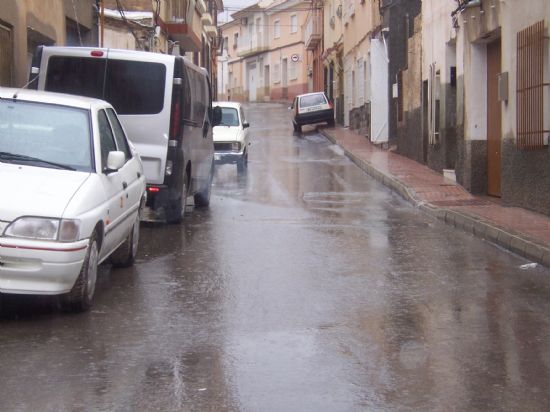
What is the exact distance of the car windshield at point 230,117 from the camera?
24766mm

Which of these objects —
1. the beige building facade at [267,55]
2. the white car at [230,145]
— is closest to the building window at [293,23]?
the beige building facade at [267,55]

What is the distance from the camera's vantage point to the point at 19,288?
22.3 feet

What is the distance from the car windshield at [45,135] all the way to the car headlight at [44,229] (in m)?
1.05

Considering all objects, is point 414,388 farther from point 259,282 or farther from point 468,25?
point 468,25

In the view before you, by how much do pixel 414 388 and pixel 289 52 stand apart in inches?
2393

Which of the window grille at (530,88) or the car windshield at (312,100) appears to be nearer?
the window grille at (530,88)

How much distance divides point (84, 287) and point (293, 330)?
5.70ft

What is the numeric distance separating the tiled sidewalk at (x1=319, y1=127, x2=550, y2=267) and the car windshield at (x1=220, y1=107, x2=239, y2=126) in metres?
3.53

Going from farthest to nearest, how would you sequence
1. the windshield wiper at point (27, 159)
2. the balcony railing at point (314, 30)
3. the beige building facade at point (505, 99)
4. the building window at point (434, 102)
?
the balcony railing at point (314, 30), the building window at point (434, 102), the beige building facade at point (505, 99), the windshield wiper at point (27, 159)

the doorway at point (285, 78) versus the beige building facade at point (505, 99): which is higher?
the doorway at point (285, 78)

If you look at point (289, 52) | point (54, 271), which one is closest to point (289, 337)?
point (54, 271)

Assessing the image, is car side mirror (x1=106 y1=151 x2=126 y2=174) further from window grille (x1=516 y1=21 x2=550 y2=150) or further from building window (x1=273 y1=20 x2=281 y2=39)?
building window (x1=273 y1=20 x2=281 y2=39)

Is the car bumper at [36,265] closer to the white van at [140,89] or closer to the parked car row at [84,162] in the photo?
the parked car row at [84,162]

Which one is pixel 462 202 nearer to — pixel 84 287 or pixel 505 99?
pixel 505 99
